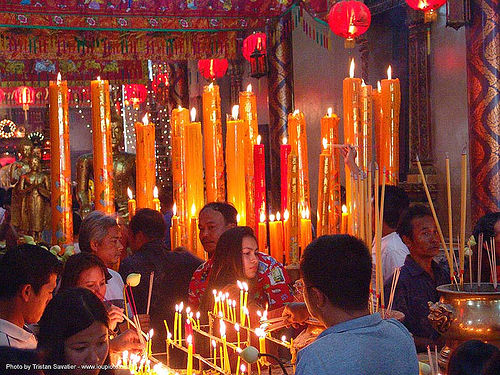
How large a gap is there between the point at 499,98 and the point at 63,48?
3313 mm

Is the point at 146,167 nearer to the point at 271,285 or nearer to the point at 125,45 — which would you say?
the point at 271,285

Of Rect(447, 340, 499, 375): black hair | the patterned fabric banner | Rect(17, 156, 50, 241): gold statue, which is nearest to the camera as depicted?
Rect(447, 340, 499, 375): black hair

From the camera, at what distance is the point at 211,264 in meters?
3.14

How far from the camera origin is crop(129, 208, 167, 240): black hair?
3482 mm

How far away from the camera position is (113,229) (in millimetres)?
3277

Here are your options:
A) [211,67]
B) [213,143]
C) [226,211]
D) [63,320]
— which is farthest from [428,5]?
[211,67]

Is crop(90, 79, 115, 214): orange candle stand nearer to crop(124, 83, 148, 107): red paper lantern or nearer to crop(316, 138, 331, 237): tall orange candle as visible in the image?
crop(316, 138, 331, 237): tall orange candle

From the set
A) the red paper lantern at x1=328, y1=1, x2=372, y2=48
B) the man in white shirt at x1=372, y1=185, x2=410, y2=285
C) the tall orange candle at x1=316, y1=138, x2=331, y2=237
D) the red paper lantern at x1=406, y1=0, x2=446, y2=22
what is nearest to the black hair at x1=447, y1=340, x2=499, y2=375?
the man in white shirt at x1=372, y1=185, x2=410, y2=285

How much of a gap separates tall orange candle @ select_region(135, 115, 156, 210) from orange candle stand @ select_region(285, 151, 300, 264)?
29.4 inches

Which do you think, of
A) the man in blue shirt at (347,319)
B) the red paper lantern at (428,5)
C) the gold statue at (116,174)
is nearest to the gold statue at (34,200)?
the gold statue at (116,174)

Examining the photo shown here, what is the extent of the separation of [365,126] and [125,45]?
3.91m

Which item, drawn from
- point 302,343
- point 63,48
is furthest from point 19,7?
point 302,343

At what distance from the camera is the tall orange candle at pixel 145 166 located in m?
4.06

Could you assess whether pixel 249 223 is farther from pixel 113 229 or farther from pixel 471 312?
pixel 471 312
